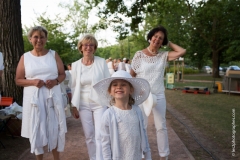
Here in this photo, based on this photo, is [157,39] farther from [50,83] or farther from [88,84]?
[50,83]

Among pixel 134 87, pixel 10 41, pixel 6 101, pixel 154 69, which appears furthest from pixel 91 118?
pixel 10 41

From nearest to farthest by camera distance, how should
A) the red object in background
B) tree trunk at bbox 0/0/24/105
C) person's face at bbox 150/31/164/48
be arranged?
person's face at bbox 150/31/164/48 → the red object in background → tree trunk at bbox 0/0/24/105

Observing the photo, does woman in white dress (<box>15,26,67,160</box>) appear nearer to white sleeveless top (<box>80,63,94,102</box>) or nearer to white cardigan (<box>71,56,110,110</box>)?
white cardigan (<box>71,56,110,110</box>)

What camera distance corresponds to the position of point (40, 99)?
11.1 ft

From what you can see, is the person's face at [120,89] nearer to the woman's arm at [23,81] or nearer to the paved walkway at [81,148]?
the woman's arm at [23,81]

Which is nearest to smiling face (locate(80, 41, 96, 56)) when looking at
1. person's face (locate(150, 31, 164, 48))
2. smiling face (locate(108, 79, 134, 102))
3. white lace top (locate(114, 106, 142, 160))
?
person's face (locate(150, 31, 164, 48))

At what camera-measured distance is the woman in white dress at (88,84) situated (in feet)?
11.8

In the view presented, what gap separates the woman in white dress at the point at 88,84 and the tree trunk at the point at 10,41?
10.7 feet

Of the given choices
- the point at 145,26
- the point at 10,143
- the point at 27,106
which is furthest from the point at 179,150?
the point at 145,26

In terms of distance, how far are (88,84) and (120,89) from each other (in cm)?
118

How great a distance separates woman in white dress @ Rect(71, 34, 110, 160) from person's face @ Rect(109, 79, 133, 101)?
1.00 metres

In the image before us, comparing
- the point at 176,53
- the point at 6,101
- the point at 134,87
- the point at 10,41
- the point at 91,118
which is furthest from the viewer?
the point at 10,41

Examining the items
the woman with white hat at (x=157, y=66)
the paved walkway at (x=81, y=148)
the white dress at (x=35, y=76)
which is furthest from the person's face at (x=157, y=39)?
the paved walkway at (x=81, y=148)

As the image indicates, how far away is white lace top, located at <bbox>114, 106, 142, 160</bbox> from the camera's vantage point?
2.46m
